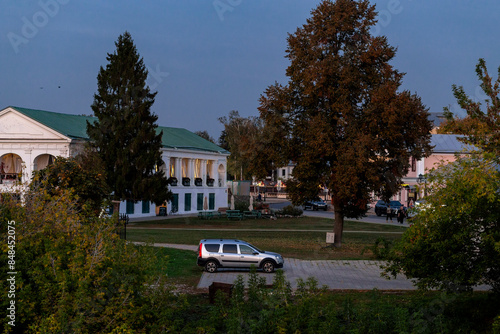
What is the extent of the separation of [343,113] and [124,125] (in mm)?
24115

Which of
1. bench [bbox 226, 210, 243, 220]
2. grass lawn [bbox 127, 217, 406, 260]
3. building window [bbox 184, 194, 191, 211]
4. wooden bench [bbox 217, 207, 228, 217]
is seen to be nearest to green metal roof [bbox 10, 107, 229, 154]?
building window [bbox 184, 194, 191, 211]

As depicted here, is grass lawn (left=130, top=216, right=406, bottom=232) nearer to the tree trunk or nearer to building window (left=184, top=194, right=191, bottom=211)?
building window (left=184, top=194, right=191, bottom=211)

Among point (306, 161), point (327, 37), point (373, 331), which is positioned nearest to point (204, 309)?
point (373, 331)

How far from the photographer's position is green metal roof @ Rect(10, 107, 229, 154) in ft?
179

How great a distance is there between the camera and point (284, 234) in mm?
40562

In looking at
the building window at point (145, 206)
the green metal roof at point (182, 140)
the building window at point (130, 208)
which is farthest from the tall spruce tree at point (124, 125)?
the green metal roof at point (182, 140)

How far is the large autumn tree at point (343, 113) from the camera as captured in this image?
1134 inches

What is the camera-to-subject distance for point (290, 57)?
104 ft

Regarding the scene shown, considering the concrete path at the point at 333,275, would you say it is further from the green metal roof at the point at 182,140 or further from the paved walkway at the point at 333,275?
the green metal roof at the point at 182,140

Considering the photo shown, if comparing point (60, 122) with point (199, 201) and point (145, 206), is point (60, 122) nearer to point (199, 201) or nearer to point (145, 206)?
point (145, 206)

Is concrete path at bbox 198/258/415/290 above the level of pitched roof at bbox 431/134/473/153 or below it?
below

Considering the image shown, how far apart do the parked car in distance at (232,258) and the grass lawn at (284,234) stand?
2203mm

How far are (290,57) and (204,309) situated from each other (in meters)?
20.3

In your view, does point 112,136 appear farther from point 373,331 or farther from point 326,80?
point 373,331
